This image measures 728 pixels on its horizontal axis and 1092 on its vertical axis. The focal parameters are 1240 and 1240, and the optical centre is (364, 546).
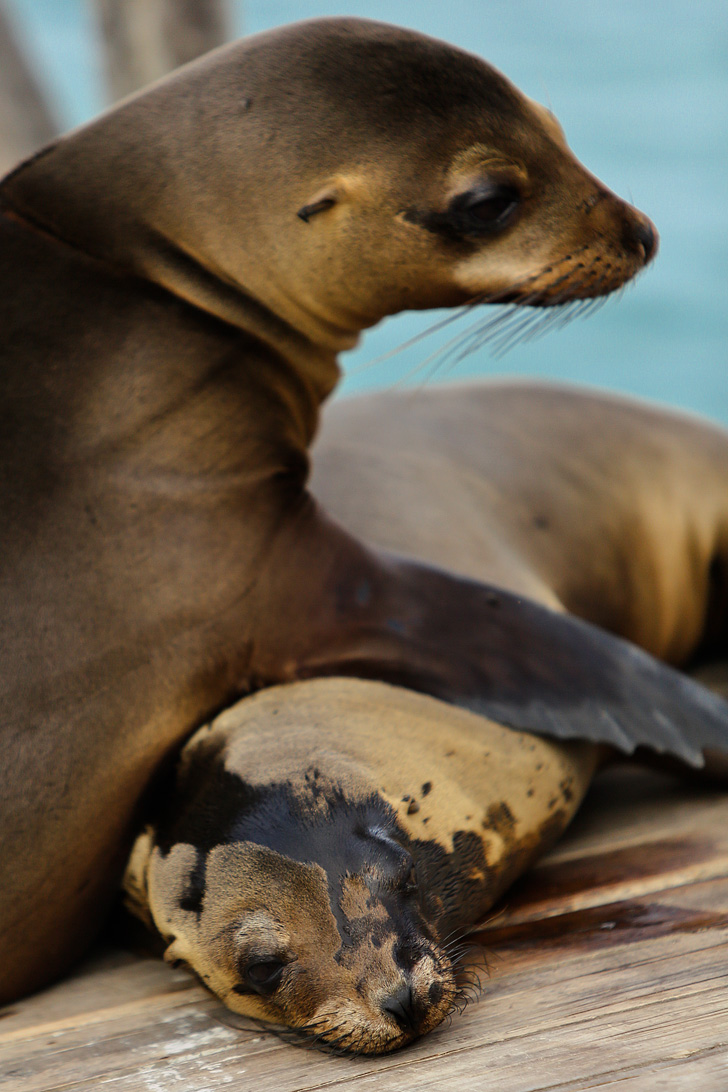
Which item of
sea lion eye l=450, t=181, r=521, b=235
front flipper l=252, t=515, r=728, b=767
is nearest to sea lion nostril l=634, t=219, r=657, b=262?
sea lion eye l=450, t=181, r=521, b=235

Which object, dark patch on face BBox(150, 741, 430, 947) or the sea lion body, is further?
the sea lion body

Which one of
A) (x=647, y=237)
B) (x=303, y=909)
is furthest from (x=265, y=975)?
(x=647, y=237)

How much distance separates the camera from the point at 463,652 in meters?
2.34

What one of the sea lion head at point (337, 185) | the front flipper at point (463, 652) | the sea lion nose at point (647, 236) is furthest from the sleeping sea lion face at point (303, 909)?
the sea lion nose at point (647, 236)

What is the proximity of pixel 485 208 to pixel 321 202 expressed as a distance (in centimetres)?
29

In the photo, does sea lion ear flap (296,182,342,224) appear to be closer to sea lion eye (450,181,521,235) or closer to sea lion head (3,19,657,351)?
sea lion head (3,19,657,351)

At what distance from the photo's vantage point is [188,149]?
87.0 inches

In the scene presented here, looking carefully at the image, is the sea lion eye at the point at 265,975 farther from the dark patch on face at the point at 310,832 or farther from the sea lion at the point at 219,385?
the sea lion at the point at 219,385

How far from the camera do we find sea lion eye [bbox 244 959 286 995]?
180cm

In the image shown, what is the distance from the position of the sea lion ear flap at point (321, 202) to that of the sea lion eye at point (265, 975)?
1250 millimetres

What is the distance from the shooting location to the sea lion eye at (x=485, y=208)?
2.18m

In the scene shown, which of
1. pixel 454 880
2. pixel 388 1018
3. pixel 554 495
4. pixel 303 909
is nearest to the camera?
pixel 388 1018

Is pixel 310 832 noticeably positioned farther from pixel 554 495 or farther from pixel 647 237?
pixel 554 495

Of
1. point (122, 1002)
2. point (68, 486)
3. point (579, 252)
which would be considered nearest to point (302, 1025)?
point (122, 1002)
